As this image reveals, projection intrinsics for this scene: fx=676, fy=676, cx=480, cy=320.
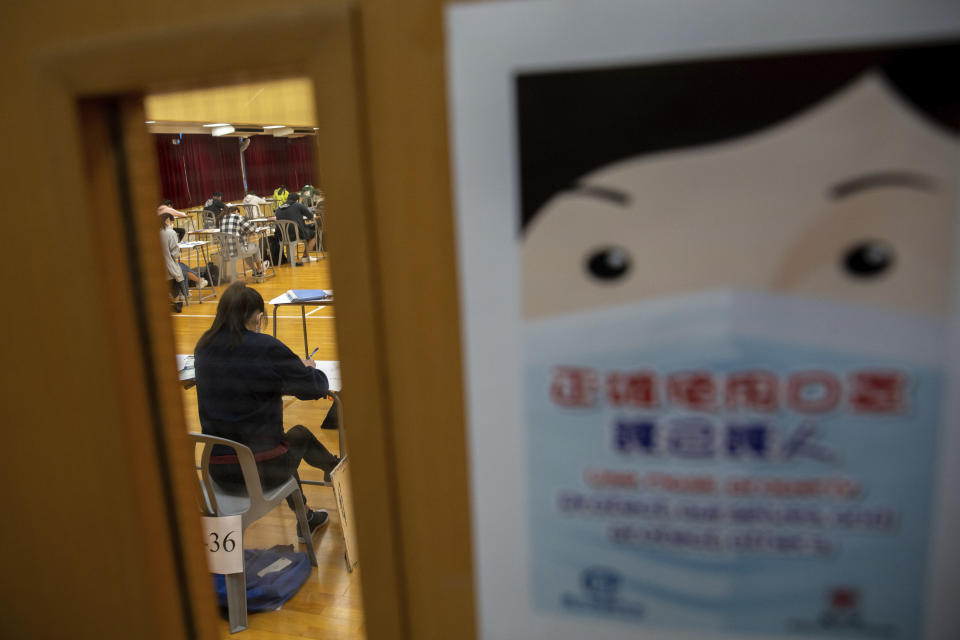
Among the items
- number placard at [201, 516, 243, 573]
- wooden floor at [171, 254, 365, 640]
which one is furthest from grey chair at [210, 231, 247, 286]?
number placard at [201, 516, 243, 573]

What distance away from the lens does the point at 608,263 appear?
0.77 meters

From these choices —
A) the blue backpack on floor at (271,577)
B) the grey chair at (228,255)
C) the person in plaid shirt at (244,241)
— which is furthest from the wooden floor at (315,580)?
the person in plaid shirt at (244,241)

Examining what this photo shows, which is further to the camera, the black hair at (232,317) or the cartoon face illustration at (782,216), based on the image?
the black hair at (232,317)

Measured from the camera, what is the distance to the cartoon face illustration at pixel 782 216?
0.68m

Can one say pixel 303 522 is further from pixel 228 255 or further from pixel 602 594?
pixel 228 255

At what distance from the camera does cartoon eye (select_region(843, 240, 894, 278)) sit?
27.4 inches

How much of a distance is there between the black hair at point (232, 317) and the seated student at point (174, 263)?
11.5 ft

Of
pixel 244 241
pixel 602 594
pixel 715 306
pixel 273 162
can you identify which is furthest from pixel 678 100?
pixel 273 162

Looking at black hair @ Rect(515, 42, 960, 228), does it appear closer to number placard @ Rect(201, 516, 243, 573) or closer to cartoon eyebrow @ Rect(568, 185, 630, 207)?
cartoon eyebrow @ Rect(568, 185, 630, 207)

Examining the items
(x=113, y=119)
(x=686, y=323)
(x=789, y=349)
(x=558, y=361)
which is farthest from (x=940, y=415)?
(x=113, y=119)

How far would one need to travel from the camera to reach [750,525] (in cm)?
80

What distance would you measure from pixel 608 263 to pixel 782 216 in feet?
0.62

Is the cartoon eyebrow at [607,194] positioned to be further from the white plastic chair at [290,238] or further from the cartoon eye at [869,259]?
the white plastic chair at [290,238]

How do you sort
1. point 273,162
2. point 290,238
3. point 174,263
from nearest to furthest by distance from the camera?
1. point 174,263
2. point 290,238
3. point 273,162
